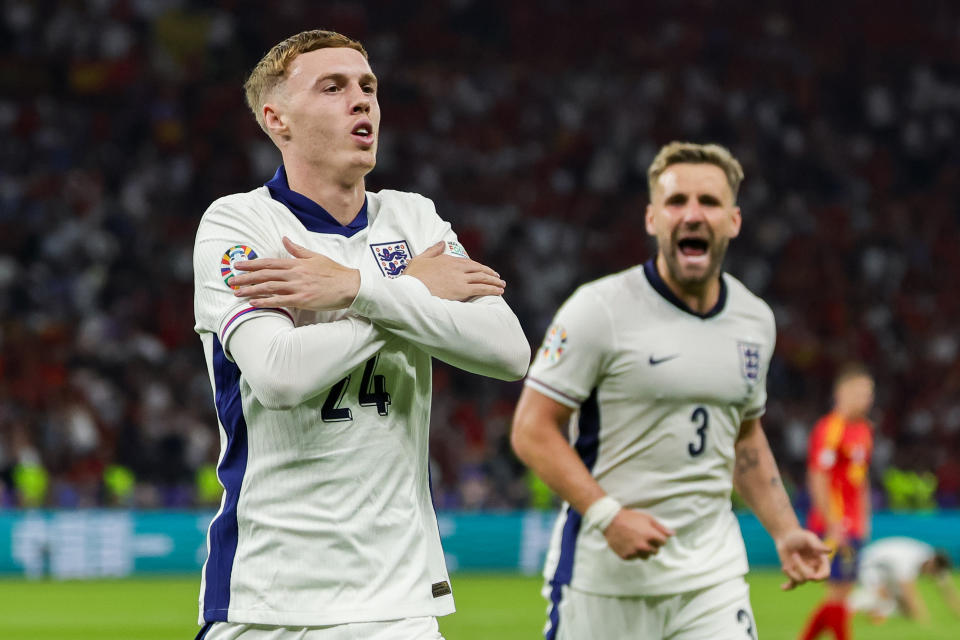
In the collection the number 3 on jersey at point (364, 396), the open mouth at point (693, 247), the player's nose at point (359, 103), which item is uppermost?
the player's nose at point (359, 103)

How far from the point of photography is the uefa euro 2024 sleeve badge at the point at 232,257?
311cm

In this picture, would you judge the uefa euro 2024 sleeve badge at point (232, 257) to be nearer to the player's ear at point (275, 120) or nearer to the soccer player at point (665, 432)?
the player's ear at point (275, 120)

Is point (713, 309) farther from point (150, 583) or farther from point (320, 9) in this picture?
point (320, 9)

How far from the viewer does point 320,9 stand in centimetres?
2231

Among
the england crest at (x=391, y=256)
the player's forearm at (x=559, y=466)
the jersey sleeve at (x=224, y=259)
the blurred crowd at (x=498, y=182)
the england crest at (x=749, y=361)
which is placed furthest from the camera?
the blurred crowd at (x=498, y=182)

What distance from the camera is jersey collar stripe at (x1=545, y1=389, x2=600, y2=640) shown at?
15.6 feet

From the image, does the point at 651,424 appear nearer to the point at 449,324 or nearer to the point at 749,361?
the point at 749,361

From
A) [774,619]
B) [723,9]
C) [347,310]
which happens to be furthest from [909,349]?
[347,310]

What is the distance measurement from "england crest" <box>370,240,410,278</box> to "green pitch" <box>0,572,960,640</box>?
25.5 ft

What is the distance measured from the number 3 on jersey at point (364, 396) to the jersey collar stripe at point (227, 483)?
20 centimetres

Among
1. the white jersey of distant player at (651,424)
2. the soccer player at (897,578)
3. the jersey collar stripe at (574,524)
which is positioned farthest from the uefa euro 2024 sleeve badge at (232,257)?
the soccer player at (897,578)

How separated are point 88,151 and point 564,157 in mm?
7043

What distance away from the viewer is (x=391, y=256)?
3330 millimetres

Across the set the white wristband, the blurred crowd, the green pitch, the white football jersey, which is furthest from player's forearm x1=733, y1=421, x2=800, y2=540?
the blurred crowd
